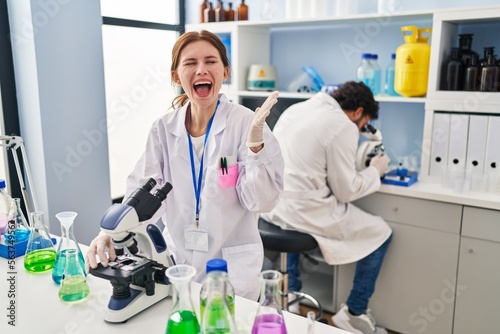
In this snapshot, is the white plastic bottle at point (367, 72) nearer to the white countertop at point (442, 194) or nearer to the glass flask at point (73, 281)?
the white countertop at point (442, 194)

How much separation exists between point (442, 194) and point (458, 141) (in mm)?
304

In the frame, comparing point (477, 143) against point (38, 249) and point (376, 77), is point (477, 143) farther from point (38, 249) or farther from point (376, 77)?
point (38, 249)

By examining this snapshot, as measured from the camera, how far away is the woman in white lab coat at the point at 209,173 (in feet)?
5.03

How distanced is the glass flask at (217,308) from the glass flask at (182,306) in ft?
0.12

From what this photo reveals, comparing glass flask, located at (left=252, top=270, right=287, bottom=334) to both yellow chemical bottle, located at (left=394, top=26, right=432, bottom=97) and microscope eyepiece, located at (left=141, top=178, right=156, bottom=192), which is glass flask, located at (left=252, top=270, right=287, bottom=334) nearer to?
microscope eyepiece, located at (left=141, top=178, right=156, bottom=192)

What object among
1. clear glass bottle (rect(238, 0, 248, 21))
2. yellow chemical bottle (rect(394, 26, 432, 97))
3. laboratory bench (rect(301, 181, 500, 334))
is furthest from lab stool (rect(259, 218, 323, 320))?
clear glass bottle (rect(238, 0, 248, 21))

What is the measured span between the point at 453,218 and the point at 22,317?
6.24 feet

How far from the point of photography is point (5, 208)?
157cm

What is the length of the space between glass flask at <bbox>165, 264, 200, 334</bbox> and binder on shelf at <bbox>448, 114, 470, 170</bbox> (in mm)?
1822

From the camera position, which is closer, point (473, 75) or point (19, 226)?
point (19, 226)

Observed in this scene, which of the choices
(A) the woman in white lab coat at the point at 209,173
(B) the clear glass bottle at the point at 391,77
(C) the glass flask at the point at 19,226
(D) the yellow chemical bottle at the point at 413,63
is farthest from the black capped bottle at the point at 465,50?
(C) the glass flask at the point at 19,226

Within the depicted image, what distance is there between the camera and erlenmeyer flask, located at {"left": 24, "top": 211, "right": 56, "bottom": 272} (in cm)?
144

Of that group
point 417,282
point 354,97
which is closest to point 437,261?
point 417,282

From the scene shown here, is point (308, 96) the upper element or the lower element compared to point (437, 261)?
upper
